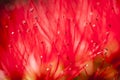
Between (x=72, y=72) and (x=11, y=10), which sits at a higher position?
(x=11, y=10)

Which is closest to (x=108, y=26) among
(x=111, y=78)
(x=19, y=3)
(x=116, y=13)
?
(x=116, y=13)

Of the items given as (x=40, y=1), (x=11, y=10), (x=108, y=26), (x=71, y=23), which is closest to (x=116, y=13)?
(x=108, y=26)

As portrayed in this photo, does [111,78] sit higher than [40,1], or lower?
lower

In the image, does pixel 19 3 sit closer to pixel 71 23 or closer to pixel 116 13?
pixel 71 23

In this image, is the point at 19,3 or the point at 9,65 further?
the point at 19,3

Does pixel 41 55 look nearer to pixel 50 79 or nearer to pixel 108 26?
pixel 50 79

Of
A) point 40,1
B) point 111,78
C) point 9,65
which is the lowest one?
point 111,78
